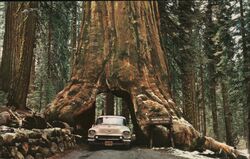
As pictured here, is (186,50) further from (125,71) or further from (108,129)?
(108,129)

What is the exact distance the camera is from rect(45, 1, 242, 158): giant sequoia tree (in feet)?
48.2

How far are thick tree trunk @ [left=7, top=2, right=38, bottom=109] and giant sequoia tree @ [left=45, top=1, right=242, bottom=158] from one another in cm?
126

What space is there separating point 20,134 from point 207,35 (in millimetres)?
20783

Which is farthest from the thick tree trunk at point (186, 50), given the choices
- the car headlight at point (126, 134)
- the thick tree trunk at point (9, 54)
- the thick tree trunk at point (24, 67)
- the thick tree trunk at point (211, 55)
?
the thick tree trunk at point (9, 54)

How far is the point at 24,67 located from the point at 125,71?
14.1 feet

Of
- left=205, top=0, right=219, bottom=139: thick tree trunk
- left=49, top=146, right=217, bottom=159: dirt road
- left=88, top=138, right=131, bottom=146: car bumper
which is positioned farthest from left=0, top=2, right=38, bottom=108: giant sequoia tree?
left=205, top=0, right=219, bottom=139: thick tree trunk

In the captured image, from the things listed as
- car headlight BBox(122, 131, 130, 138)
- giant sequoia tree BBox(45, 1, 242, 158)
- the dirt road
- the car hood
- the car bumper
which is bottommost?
the dirt road

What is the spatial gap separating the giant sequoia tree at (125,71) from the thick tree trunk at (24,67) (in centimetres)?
126

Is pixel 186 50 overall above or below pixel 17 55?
above

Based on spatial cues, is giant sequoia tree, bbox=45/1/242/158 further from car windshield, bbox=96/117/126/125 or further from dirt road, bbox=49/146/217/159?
dirt road, bbox=49/146/217/159

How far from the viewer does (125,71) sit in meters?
16.1

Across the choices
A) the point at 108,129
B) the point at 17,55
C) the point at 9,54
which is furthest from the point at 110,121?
the point at 9,54

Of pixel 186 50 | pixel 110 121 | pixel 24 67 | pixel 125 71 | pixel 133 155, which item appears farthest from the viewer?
pixel 186 50

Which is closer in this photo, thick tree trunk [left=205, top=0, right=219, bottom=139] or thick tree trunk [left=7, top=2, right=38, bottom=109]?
thick tree trunk [left=7, top=2, right=38, bottom=109]
